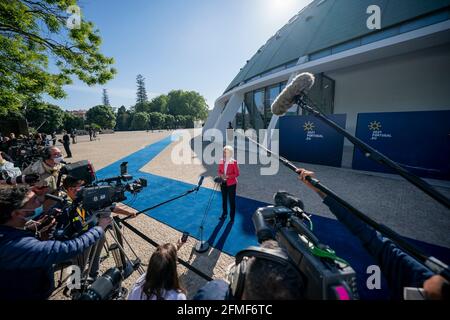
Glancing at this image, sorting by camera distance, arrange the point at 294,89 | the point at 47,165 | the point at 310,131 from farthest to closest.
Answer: the point at 310,131 → the point at 47,165 → the point at 294,89

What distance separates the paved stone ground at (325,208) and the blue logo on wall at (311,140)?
628mm

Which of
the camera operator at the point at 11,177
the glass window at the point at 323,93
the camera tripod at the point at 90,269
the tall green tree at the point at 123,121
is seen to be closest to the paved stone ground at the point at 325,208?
the camera tripod at the point at 90,269

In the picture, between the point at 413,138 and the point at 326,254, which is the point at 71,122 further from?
the point at 413,138

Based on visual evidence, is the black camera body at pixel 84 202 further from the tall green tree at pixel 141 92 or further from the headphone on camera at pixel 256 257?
the tall green tree at pixel 141 92

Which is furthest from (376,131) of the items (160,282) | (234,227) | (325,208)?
(160,282)

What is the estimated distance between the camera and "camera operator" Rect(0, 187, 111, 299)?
1.56 meters

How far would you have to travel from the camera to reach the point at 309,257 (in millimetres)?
1133

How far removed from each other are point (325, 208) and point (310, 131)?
5.99m

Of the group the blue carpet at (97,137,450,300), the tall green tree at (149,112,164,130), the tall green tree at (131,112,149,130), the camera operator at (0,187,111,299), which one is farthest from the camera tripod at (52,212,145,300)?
the tall green tree at (149,112,164,130)

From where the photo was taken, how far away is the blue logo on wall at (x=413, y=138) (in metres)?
7.07

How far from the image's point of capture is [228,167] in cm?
481

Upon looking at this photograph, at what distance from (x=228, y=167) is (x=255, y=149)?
32.4 feet

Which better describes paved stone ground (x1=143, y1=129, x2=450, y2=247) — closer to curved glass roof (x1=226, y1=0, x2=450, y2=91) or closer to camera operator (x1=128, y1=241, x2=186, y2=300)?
camera operator (x1=128, y1=241, x2=186, y2=300)

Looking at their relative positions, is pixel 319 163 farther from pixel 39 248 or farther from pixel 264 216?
pixel 39 248
